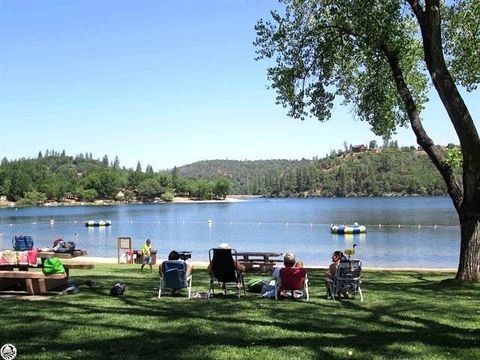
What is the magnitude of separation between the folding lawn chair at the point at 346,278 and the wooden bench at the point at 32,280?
17.8ft

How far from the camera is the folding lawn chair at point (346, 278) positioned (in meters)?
10.2

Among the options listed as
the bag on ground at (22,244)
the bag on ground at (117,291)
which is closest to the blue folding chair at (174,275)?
the bag on ground at (117,291)

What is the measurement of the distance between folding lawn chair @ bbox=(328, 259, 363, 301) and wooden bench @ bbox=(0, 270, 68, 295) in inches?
213

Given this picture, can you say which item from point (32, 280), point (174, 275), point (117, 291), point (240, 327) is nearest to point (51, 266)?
point (32, 280)

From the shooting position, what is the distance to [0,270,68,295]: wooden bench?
32.7ft

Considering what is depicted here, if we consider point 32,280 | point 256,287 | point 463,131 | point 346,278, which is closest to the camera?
point 32,280

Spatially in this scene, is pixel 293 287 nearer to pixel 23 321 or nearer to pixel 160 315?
pixel 160 315

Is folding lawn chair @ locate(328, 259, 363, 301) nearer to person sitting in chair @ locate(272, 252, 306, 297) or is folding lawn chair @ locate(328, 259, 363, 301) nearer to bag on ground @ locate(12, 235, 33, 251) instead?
person sitting in chair @ locate(272, 252, 306, 297)

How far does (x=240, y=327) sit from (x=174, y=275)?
346 centimetres

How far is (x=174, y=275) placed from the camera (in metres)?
10.3

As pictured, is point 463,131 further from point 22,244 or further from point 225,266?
point 22,244

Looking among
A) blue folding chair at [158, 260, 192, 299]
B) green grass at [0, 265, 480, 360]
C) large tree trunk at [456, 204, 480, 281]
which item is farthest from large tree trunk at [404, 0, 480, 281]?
blue folding chair at [158, 260, 192, 299]

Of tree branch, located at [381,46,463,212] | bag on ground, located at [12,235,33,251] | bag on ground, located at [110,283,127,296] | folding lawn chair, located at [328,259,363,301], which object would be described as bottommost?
bag on ground, located at [12,235,33,251]

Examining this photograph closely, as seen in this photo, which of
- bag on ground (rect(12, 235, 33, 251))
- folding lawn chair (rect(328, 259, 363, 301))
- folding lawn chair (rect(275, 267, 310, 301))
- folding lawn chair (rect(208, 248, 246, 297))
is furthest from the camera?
bag on ground (rect(12, 235, 33, 251))
